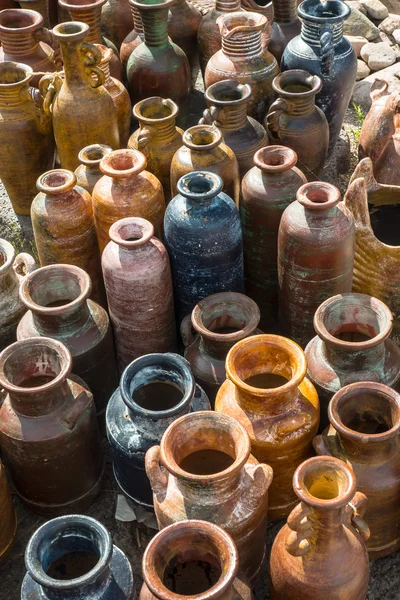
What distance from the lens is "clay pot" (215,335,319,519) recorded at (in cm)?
352

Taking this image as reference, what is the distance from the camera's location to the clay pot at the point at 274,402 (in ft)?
11.5

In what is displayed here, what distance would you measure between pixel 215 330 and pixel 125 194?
100 centimetres

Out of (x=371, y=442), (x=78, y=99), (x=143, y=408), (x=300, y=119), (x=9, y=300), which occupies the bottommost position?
(x=9, y=300)

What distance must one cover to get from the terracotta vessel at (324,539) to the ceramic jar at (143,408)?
30.5 inches

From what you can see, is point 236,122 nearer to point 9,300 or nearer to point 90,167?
point 90,167

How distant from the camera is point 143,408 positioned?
3676mm

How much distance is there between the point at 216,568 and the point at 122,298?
1.71m

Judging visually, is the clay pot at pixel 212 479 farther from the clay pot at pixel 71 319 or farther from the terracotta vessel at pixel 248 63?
the terracotta vessel at pixel 248 63

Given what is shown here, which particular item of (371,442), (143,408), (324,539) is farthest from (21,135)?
(324,539)

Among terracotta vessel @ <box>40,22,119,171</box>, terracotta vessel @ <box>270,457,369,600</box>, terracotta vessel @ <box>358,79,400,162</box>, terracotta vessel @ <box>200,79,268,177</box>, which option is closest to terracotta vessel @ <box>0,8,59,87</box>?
terracotta vessel @ <box>40,22,119,171</box>

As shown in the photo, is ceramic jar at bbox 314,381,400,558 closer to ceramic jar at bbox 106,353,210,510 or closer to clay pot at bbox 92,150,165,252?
ceramic jar at bbox 106,353,210,510

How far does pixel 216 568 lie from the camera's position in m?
2.92

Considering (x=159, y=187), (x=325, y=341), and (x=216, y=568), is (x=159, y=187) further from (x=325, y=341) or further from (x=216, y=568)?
(x=216, y=568)

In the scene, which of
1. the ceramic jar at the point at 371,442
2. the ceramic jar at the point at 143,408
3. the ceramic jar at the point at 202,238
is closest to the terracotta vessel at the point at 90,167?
the ceramic jar at the point at 202,238
